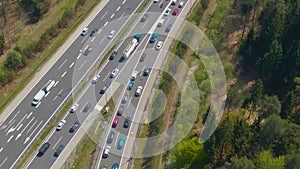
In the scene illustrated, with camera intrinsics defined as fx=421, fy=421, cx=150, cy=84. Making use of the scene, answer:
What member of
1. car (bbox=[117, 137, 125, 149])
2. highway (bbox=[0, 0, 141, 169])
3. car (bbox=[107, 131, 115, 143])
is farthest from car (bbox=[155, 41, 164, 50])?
car (bbox=[117, 137, 125, 149])

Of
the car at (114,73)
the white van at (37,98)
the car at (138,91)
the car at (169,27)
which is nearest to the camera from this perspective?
the white van at (37,98)

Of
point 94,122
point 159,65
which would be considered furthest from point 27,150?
point 159,65

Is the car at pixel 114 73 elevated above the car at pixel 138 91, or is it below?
above

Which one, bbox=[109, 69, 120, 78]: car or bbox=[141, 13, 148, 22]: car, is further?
bbox=[141, 13, 148, 22]: car

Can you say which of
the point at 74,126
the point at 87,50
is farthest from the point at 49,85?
the point at 87,50

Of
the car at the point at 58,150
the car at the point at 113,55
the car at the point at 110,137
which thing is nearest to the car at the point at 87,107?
the car at the point at 110,137

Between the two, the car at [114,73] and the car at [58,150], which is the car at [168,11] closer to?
the car at [114,73]

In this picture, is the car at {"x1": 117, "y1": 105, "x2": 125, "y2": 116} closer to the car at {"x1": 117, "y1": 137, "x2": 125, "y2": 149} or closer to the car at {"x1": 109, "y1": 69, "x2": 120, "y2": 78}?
the car at {"x1": 117, "y1": 137, "x2": 125, "y2": 149}
